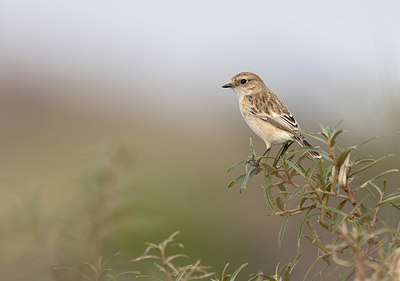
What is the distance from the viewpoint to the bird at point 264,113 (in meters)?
6.31

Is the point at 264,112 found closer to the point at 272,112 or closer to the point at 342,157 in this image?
the point at 272,112

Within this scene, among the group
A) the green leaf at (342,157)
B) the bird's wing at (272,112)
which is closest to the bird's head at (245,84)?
the bird's wing at (272,112)

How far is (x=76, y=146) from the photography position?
49.9 ft

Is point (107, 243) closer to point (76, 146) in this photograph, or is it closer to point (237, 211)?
point (237, 211)

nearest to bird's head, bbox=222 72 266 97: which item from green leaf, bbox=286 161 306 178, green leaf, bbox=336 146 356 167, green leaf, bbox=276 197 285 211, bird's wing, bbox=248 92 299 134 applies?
bird's wing, bbox=248 92 299 134

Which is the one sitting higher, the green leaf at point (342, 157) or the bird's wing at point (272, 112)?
the bird's wing at point (272, 112)

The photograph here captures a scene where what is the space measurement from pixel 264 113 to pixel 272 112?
13cm

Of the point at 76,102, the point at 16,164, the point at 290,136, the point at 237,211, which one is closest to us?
the point at 290,136

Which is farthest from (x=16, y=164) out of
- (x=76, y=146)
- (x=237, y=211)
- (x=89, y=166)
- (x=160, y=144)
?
(x=89, y=166)

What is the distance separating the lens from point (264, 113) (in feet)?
22.3

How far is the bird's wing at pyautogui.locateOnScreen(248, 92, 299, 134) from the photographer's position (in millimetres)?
6414

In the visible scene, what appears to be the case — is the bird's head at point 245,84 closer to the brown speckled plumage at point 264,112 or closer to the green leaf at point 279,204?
the brown speckled plumage at point 264,112

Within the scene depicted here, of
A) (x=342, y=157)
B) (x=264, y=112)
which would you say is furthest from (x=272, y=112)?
(x=342, y=157)

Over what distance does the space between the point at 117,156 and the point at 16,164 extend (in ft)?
34.6
